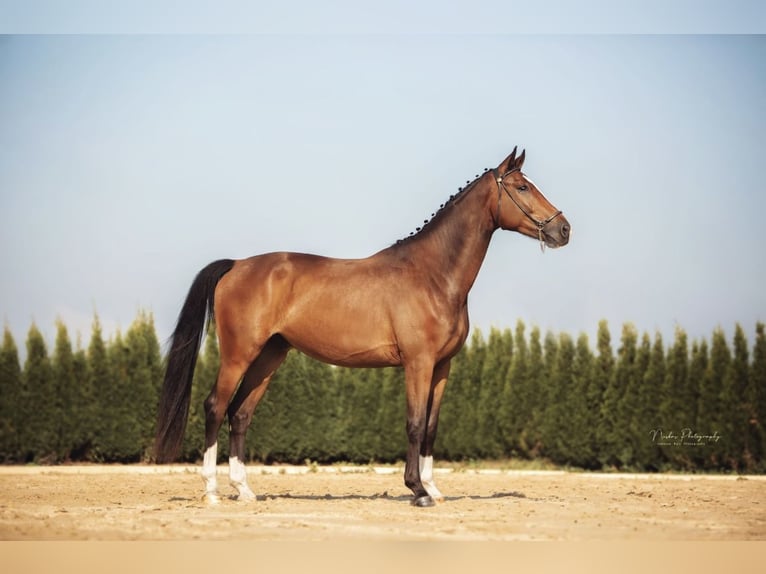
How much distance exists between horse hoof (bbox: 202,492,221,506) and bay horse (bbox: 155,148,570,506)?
0.5 inches

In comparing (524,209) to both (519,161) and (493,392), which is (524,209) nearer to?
(519,161)

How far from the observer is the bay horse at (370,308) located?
9680mm

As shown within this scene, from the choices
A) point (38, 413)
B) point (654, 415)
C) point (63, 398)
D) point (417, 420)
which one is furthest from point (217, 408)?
point (654, 415)

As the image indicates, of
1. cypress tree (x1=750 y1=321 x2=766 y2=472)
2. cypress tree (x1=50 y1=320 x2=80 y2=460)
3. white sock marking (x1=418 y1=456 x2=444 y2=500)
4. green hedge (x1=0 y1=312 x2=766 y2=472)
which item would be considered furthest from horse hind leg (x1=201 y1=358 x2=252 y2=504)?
cypress tree (x1=750 y1=321 x2=766 y2=472)

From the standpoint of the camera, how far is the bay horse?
9.68 meters

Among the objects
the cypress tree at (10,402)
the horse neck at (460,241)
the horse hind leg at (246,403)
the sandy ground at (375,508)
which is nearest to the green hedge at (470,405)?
the cypress tree at (10,402)

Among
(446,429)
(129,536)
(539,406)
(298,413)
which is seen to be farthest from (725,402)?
(129,536)

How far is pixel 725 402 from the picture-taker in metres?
15.5

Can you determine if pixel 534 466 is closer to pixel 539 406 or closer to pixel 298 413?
pixel 539 406

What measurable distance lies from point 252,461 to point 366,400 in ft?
7.86

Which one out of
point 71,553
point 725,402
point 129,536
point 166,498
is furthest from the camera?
point 725,402

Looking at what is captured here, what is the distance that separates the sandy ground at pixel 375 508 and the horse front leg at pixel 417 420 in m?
0.23

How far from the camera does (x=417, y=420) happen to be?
9586mm

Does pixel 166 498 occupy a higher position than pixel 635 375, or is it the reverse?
pixel 635 375
